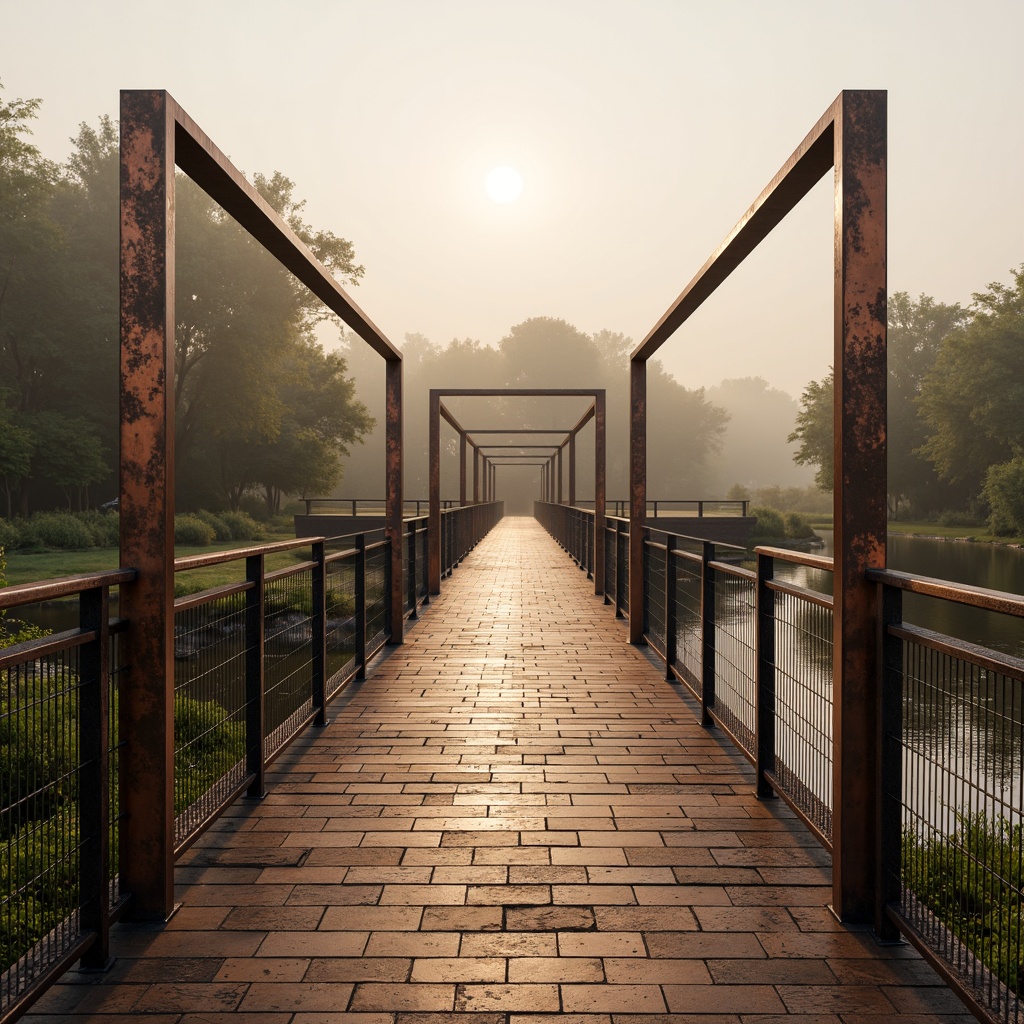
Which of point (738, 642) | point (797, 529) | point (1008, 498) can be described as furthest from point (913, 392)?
point (738, 642)

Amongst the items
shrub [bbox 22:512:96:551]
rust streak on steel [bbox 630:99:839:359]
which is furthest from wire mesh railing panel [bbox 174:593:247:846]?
shrub [bbox 22:512:96:551]

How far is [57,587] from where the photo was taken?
198cm

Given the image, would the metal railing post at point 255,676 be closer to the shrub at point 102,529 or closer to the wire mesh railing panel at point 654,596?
the wire mesh railing panel at point 654,596

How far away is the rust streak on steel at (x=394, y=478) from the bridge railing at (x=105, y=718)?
1.03m

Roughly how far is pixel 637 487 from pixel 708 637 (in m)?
2.28

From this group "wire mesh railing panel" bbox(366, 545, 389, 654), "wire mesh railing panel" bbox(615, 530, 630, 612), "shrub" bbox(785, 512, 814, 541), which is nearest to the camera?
"wire mesh railing panel" bbox(366, 545, 389, 654)

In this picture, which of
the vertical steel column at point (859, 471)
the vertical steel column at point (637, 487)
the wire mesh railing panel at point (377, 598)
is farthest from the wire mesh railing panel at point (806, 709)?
the vertical steel column at point (637, 487)

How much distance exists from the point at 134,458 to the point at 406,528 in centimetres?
535

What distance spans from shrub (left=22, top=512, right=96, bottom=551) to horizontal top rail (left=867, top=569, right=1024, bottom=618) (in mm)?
20827

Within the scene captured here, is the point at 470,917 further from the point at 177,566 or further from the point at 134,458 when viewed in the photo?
the point at 134,458

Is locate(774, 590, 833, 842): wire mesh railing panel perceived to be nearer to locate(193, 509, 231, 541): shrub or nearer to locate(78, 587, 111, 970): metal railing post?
locate(78, 587, 111, 970): metal railing post

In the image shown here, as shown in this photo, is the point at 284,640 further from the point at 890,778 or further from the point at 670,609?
the point at 890,778

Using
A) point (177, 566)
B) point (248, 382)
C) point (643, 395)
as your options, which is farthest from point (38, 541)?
A: point (177, 566)

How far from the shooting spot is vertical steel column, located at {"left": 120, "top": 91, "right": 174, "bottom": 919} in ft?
7.64
